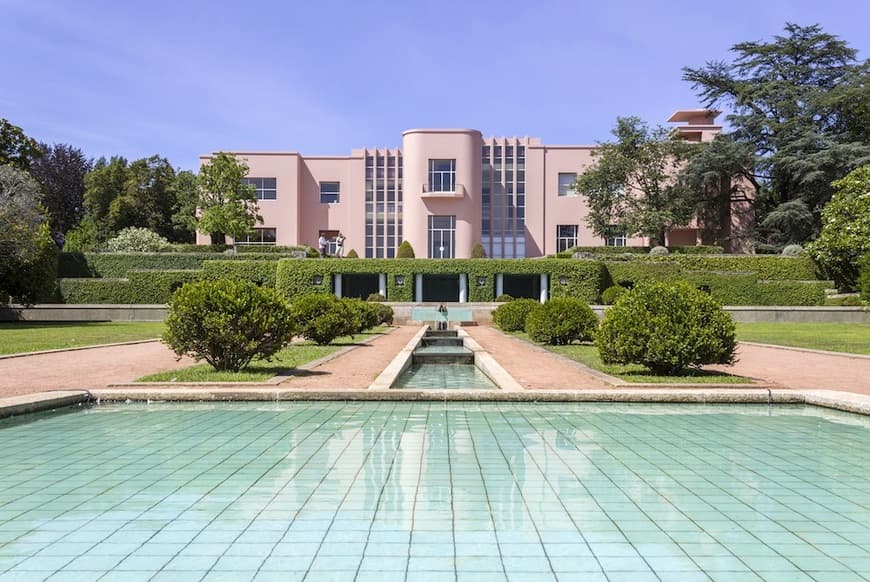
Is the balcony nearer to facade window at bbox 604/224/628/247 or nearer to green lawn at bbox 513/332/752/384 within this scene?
facade window at bbox 604/224/628/247

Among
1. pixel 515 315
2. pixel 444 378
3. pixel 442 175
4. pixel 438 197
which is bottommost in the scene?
pixel 444 378

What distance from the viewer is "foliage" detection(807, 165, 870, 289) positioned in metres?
30.3

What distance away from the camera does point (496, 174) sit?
161 feet

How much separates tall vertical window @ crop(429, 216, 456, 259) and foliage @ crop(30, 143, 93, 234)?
30536 mm

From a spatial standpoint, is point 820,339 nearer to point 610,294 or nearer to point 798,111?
point 610,294

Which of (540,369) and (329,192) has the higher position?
(329,192)

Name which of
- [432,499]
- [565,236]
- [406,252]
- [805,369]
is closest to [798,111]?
[565,236]

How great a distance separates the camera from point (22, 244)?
2702 centimetres

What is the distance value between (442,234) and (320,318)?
3101cm

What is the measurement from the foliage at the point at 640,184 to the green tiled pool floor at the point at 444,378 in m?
30.9

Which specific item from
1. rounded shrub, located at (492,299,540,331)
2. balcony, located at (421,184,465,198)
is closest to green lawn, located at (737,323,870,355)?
rounded shrub, located at (492,299,540,331)

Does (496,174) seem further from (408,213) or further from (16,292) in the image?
(16,292)

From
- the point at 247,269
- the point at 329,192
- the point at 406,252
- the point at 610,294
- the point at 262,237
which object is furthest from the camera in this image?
the point at 329,192

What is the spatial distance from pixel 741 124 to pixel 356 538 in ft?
156
